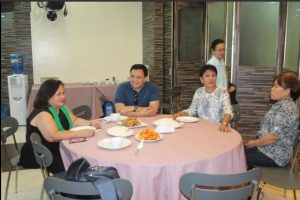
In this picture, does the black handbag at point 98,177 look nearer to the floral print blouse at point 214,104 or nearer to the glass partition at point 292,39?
the floral print blouse at point 214,104

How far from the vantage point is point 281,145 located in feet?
7.48

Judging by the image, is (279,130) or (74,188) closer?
(74,188)

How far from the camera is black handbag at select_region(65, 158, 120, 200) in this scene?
139 cm

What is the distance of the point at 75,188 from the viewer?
139 centimetres

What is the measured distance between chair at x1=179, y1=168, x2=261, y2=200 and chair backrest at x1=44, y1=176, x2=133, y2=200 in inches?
11.2

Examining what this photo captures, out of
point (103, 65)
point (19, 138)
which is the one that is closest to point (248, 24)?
point (103, 65)

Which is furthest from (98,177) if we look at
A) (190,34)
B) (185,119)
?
(190,34)

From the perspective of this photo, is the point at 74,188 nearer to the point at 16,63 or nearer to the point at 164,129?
the point at 164,129

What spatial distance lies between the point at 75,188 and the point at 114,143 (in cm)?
57

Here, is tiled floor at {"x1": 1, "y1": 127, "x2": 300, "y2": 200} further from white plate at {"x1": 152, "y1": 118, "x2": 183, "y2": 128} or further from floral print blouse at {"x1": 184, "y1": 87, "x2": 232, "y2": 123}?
white plate at {"x1": 152, "y1": 118, "x2": 183, "y2": 128}

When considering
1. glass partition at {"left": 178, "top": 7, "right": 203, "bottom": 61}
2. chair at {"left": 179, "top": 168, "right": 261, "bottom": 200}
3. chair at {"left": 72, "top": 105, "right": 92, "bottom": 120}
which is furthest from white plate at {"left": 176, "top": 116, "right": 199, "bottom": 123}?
glass partition at {"left": 178, "top": 7, "right": 203, "bottom": 61}

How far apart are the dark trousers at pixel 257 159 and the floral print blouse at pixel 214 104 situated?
16.3 inches

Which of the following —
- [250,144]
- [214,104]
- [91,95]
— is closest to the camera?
[250,144]

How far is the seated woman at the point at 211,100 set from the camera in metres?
2.75
